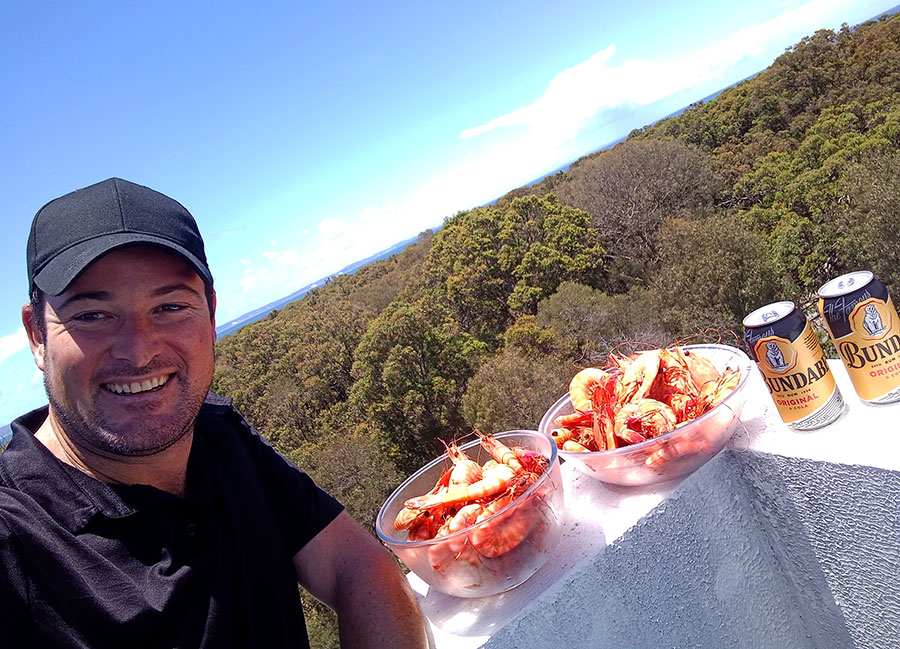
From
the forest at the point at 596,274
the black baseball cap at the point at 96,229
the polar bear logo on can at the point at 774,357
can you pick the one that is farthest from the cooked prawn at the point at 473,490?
the forest at the point at 596,274

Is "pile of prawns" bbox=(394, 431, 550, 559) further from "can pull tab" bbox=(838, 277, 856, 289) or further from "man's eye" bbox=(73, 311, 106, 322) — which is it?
"man's eye" bbox=(73, 311, 106, 322)

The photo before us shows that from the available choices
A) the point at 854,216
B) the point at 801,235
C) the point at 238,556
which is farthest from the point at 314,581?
the point at 801,235

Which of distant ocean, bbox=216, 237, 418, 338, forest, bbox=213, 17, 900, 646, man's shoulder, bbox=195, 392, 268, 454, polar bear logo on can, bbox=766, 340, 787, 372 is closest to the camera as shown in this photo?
polar bear logo on can, bbox=766, 340, 787, 372

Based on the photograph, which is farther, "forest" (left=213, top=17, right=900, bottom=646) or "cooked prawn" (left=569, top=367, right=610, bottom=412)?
"forest" (left=213, top=17, right=900, bottom=646)

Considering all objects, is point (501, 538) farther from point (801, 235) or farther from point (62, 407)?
point (801, 235)

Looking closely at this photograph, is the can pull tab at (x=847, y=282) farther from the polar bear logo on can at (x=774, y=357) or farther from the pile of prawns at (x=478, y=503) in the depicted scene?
the pile of prawns at (x=478, y=503)

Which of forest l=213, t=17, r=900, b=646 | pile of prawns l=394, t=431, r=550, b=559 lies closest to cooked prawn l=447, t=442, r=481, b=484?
pile of prawns l=394, t=431, r=550, b=559
